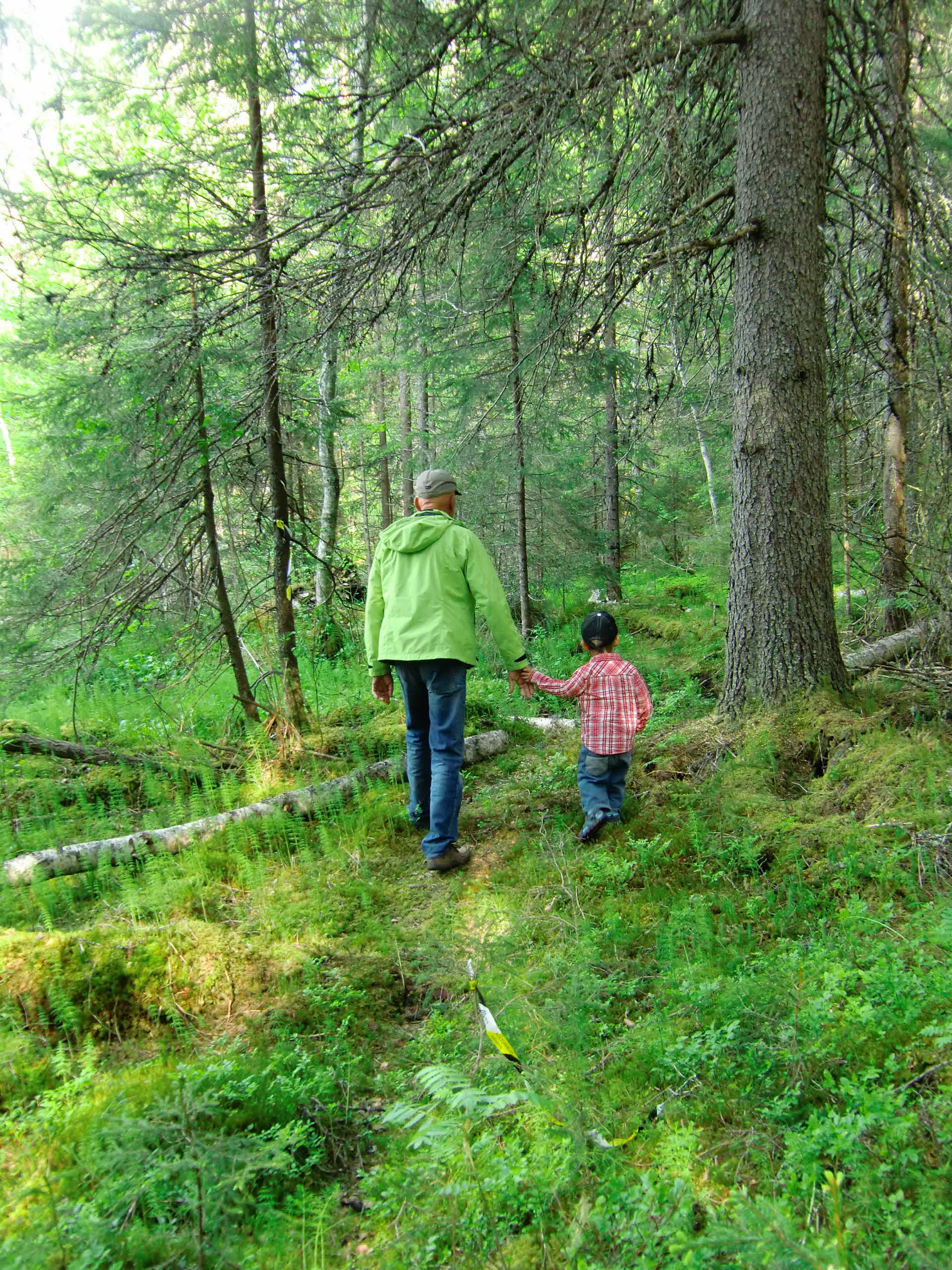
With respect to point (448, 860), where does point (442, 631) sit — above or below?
above

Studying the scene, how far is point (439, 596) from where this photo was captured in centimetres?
433

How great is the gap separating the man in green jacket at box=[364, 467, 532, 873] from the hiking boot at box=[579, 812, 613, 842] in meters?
0.75

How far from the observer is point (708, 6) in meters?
5.16

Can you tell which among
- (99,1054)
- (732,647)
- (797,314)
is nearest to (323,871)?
(99,1054)

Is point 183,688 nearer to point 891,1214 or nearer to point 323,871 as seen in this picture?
point 323,871

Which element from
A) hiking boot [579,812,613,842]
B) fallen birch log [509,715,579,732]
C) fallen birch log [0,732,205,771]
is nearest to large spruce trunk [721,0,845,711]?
hiking boot [579,812,613,842]

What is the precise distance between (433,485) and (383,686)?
144 centimetres

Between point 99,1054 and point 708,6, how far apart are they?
24.7 ft

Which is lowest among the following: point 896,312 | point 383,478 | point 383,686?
point 383,686

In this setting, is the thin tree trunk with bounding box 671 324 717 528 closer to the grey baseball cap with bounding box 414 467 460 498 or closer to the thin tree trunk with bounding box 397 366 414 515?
the grey baseball cap with bounding box 414 467 460 498

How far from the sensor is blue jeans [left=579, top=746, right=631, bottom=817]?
4.50 meters

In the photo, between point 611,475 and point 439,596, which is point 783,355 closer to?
point 439,596

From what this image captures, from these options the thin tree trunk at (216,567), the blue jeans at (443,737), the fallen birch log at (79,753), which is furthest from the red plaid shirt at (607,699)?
the fallen birch log at (79,753)

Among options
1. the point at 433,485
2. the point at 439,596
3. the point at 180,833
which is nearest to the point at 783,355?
the point at 433,485
